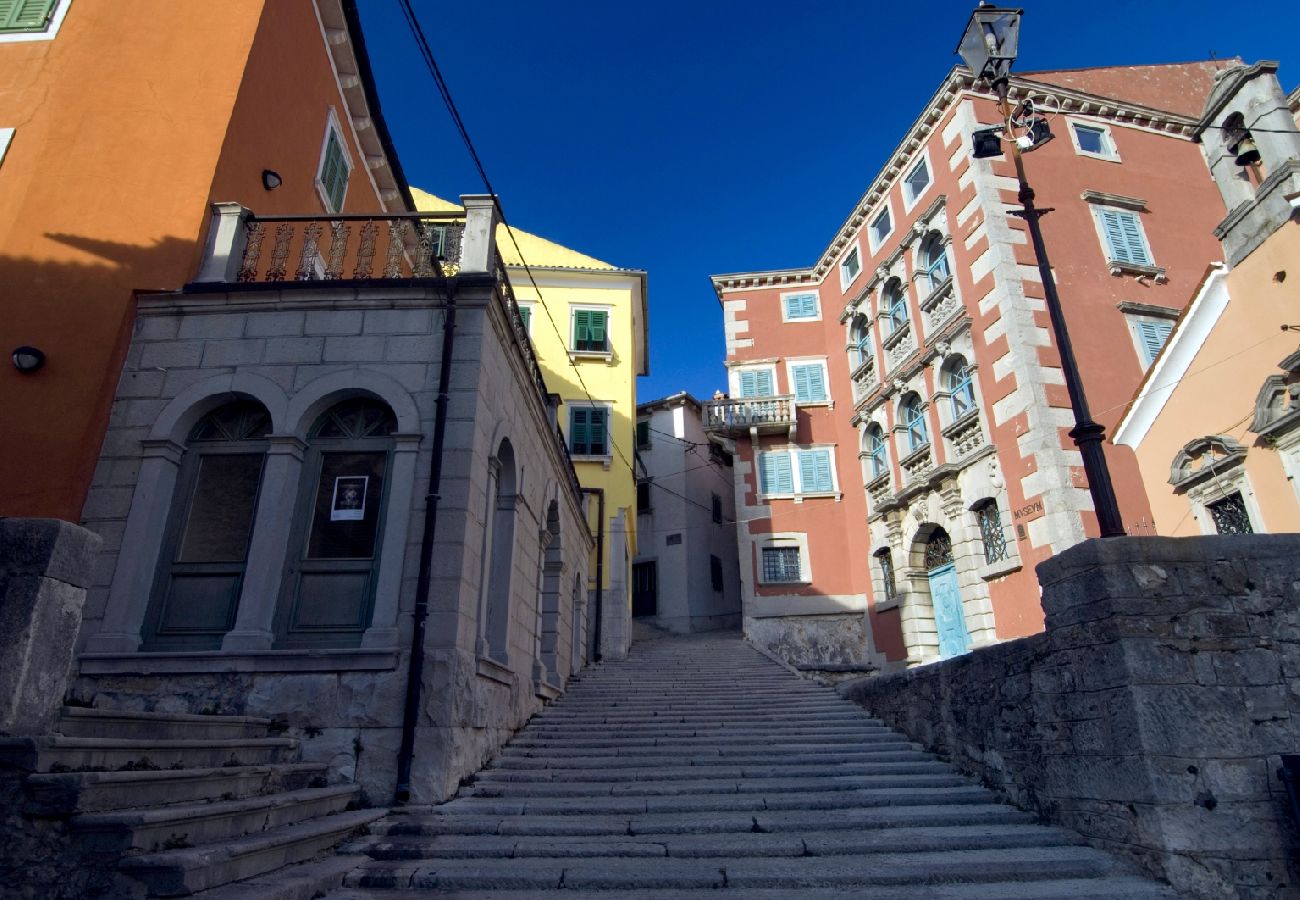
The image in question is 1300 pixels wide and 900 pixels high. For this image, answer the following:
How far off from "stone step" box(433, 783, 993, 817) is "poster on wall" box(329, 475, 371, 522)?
2.87 metres

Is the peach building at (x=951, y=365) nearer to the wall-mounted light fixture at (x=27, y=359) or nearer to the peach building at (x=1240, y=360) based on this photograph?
the peach building at (x=1240, y=360)

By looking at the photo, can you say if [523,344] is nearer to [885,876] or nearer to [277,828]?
[277,828]

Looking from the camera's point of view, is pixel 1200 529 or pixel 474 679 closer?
pixel 474 679

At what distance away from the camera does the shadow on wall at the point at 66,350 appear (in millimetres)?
6859

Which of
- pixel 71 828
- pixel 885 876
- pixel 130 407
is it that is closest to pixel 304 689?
pixel 71 828

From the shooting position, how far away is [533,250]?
23.9m

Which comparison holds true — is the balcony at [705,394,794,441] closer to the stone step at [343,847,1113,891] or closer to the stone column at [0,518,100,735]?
the stone step at [343,847,1113,891]

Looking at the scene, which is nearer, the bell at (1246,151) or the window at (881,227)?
the bell at (1246,151)

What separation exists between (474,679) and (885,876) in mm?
3943

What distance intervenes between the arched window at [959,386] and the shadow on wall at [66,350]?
15674mm

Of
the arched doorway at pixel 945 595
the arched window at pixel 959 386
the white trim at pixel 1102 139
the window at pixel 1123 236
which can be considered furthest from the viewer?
the white trim at pixel 1102 139

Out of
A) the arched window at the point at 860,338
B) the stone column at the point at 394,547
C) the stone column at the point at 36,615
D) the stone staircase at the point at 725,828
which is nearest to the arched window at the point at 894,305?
the arched window at the point at 860,338

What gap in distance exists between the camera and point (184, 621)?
6.68 meters

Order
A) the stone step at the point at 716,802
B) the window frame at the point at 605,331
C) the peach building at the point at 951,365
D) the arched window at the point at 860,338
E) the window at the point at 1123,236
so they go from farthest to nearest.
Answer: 1. the arched window at the point at 860,338
2. the window frame at the point at 605,331
3. the window at the point at 1123,236
4. the peach building at the point at 951,365
5. the stone step at the point at 716,802
